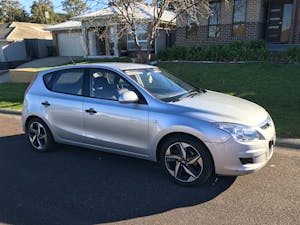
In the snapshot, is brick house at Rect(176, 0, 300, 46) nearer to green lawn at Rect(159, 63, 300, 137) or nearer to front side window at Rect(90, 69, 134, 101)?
green lawn at Rect(159, 63, 300, 137)

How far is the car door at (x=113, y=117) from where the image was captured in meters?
4.03

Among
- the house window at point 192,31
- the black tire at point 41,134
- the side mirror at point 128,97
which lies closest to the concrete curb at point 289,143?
the side mirror at point 128,97

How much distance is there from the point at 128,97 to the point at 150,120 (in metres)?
0.45

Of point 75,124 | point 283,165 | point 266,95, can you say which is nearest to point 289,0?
point 266,95

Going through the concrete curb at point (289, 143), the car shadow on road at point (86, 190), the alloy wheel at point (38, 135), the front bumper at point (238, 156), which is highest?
the front bumper at point (238, 156)

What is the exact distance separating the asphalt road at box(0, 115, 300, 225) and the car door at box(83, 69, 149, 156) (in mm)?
476

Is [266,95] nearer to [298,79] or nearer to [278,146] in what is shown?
[298,79]

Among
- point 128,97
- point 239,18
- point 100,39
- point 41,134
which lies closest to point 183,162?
point 128,97

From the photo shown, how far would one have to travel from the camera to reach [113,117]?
13.9 ft

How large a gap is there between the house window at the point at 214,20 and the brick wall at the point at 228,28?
0.65 feet

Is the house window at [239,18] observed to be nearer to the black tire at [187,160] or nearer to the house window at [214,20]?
the house window at [214,20]

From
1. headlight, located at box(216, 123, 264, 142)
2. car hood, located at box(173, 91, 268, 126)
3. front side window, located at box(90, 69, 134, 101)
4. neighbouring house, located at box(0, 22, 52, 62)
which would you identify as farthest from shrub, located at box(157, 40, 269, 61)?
neighbouring house, located at box(0, 22, 52, 62)

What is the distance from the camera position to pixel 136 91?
4.13 m

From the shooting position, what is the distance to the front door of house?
16.2m
